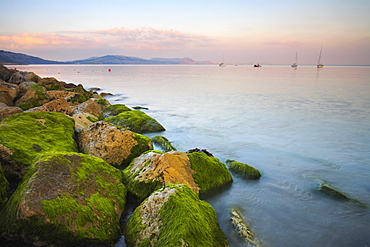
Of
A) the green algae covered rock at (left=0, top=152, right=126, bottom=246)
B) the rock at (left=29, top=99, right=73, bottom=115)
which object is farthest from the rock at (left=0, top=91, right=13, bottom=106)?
the green algae covered rock at (left=0, top=152, right=126, bottom=246)

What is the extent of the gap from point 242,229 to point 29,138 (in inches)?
207

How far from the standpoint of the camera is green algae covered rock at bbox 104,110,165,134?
11.6 m

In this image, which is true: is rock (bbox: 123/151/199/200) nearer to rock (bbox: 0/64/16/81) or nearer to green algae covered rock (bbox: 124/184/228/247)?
green algae covered rock (bbox: 124/184/228/247)

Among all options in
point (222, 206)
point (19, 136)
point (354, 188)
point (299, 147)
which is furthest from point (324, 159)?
point (19, 136)

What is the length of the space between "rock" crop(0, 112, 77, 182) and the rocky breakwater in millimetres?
19

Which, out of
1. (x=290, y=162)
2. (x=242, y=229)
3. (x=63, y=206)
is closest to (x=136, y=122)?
(x=290, y=162)

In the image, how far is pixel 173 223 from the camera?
367cm

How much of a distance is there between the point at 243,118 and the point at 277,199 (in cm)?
1071

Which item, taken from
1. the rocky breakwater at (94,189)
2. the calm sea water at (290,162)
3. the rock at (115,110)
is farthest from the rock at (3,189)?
the rock at (115,110)

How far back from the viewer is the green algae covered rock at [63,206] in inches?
143

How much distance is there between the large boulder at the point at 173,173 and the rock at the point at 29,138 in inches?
78.3

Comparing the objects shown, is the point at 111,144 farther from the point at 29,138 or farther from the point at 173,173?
the point at 173,173

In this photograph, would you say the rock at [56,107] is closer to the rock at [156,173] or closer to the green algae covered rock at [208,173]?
the rock at [156,173]

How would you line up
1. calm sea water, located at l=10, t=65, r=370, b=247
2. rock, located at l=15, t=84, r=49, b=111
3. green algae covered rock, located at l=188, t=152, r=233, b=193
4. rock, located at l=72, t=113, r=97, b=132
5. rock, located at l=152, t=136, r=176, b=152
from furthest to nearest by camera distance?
rock, located at l=15, t=84, r=49, b=111 → rock, located at l=152, t=136, r=176, b=152 → rock, located at l=72, t=113, r=97, b=132 → green algae covered rock, located at l=188, t=152, r=233, b=193 → calm sea water, located at l=10, t=65, r=370, b=247
